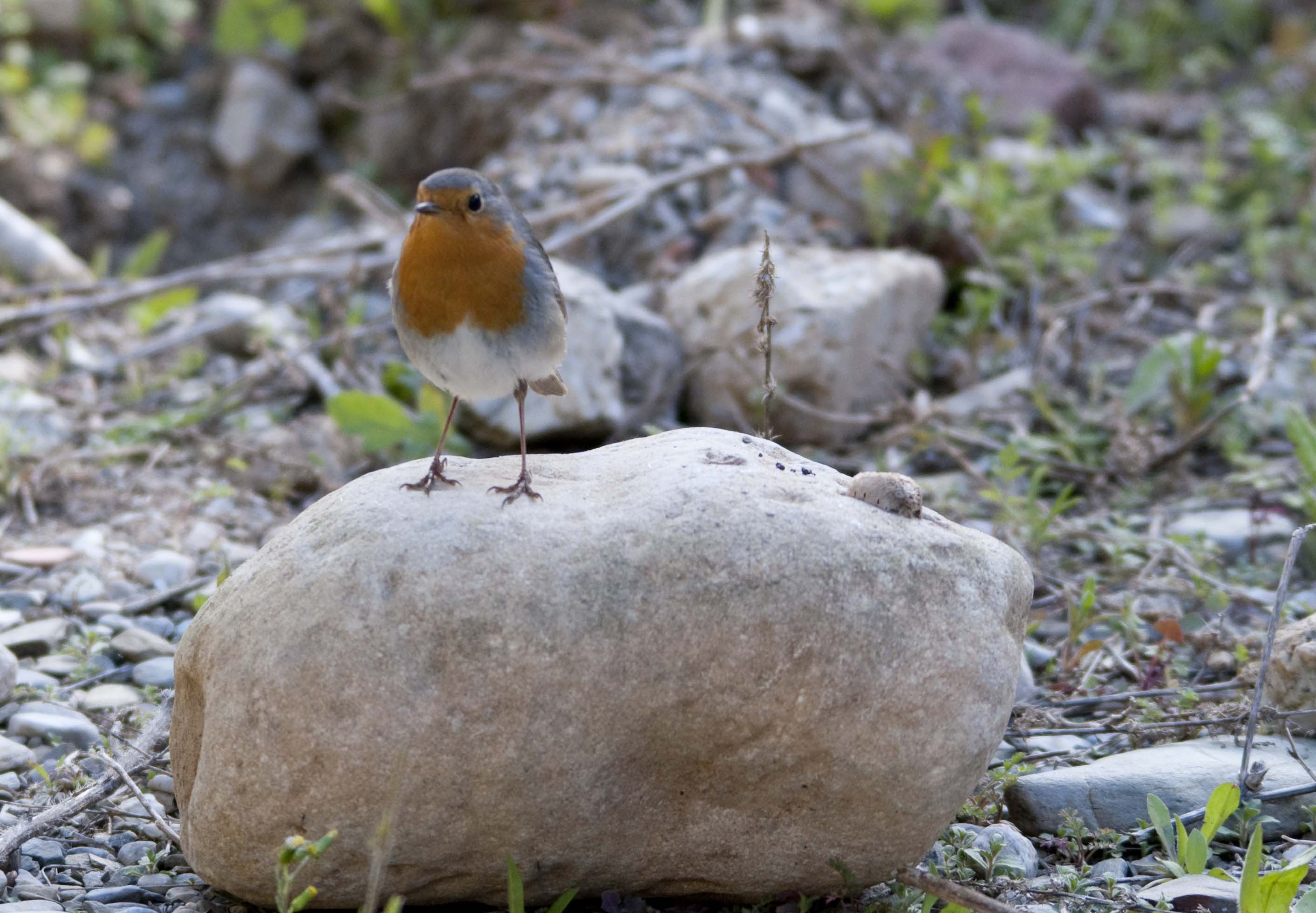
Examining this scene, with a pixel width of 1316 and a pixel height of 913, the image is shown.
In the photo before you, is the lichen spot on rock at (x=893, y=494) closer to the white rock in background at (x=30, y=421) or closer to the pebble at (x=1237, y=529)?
the pebble at (x=1237, y=529)

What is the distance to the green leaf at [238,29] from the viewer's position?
905 cm

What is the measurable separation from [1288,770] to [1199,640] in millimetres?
804

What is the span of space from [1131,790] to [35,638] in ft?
10.2

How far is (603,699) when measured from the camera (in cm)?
268

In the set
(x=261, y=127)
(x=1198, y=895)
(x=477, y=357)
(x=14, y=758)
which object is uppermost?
(x=477, y=357)

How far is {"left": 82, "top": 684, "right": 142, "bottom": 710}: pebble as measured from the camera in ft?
12.4

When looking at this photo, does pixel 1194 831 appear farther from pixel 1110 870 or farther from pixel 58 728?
pixel 58 728

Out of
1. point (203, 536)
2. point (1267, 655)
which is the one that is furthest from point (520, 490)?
point (203, 536)

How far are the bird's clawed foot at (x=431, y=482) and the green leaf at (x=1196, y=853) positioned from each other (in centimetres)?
178

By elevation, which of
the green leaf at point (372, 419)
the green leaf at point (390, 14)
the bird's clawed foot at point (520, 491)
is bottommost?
the green leaf at point (372, 419)

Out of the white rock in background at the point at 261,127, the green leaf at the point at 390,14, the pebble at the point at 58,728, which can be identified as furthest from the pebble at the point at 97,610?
the green leaf at the point at 390,14

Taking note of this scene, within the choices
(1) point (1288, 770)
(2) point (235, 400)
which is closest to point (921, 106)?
(2) point (235, 400)

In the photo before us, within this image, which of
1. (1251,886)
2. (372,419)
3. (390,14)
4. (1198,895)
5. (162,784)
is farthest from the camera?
(390,14)

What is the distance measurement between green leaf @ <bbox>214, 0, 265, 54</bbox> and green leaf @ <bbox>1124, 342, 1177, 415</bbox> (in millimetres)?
6218
